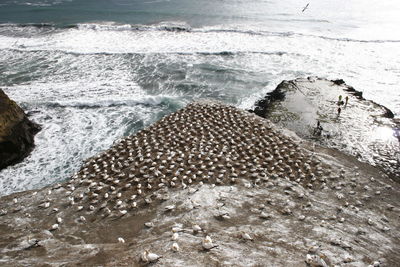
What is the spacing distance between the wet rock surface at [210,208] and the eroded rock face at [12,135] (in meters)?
3.74

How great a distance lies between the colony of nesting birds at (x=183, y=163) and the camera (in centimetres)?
911

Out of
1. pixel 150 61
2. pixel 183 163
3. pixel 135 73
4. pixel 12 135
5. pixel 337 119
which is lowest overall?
pixel 12 135

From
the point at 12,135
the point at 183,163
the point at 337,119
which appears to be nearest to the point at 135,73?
the point at 12,135

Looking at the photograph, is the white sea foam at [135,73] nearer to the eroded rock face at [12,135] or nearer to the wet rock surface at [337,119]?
the eroded rock face at [12,135]

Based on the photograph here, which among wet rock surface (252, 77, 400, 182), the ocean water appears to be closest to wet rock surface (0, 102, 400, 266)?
wet rock surface (252, 77, 400, 182)

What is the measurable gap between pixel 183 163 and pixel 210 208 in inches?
104

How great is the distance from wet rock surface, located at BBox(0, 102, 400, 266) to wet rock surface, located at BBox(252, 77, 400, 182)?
1179 mm

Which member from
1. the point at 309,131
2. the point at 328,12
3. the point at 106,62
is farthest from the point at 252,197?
the point at 328,12

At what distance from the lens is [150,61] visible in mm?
25641

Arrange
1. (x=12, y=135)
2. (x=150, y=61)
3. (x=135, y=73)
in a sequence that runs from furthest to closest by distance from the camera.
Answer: (x=150, y=61) → (x=135, y=73) → (x=12, y=135)

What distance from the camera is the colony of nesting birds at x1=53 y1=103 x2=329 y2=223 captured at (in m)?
9.11

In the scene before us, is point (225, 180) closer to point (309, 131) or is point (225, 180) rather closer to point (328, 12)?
point (309, 131)

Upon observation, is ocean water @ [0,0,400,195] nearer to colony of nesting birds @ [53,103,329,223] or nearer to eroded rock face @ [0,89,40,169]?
eroded rock face @ [0,89,40,169]

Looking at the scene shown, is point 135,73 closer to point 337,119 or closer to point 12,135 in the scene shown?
point 12,135
